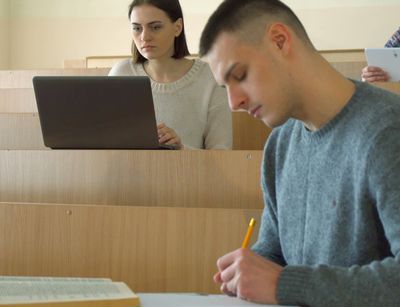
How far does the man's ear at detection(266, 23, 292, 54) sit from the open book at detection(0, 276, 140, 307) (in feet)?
1.33

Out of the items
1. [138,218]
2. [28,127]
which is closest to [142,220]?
[138,218]

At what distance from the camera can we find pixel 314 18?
4312mm

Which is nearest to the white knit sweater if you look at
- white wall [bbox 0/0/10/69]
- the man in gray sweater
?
the man in gray sweater

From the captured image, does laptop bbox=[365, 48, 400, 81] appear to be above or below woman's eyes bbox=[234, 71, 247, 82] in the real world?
above

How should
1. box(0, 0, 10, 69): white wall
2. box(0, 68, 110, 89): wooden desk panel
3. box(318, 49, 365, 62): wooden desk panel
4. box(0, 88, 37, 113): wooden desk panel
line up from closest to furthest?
1. box(0, 88, 37, 113): wooden desk panel
2. box(0, 68, 110, 89): wooden desk panel
3. box(318, 49, 365, 62): wooden desk panel
4. box(0, 0, 10, 69): white wall

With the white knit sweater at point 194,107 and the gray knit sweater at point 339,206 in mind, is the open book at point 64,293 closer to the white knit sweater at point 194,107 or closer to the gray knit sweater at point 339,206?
the gray knit sweater at point 339,206

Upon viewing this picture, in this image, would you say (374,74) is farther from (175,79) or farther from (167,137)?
(167,137)

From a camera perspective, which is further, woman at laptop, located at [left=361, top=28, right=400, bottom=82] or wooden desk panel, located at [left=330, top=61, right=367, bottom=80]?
wooden desk panel, located at [left=330, top=61, right=367, bottom=80]

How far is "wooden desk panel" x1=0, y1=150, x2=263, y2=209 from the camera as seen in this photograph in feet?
4.79

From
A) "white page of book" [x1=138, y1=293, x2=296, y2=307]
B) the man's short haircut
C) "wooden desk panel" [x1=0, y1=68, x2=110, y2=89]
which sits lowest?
"white page of book" [x1=138, y1=293, x2=296, y2=307]

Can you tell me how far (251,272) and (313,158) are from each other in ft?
0.75

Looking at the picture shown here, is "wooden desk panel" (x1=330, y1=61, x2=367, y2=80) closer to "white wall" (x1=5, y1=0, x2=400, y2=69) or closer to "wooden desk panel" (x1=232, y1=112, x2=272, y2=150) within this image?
"wooden desk panel" (x1=232, y1=112, x2=272, y2=150)

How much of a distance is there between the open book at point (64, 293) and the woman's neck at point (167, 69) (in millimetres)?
1360

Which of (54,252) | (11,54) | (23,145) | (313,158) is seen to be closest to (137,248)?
(54,252)
